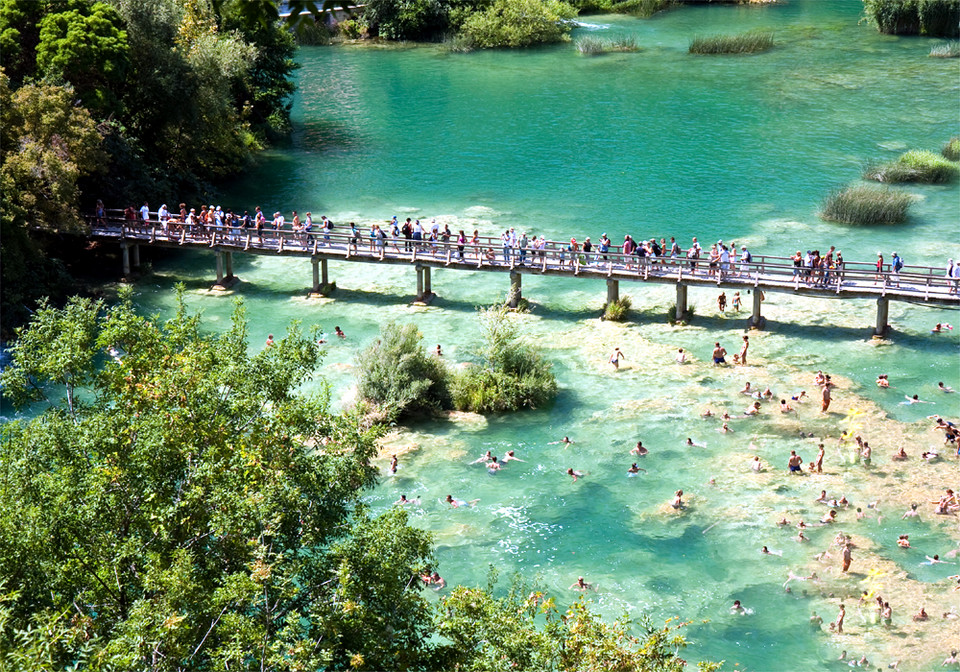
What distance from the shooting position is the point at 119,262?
51.4 meters

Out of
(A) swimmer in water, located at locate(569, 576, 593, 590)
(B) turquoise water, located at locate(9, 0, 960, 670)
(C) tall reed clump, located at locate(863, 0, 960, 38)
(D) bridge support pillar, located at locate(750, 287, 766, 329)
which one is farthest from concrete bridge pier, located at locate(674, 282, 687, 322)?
(C) tall reed clump, located at locate(863, 0, 960, 38)

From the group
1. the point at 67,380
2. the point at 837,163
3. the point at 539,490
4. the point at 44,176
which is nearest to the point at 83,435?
the point at 67,380

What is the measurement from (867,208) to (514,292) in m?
18.5

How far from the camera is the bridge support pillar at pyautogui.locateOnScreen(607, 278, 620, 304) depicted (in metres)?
45.4

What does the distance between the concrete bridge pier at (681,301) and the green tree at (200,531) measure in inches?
956

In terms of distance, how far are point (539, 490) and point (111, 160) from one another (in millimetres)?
27005

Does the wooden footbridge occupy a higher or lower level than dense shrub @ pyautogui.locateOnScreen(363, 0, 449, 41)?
lower

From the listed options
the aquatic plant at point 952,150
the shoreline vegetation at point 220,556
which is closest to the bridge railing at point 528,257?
the aquatic plant at point 952,150

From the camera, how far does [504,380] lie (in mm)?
39531

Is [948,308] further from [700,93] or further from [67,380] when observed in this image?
[700,93]

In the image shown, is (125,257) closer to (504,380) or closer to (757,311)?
(504,380)

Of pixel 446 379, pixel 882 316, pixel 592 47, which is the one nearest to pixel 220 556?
pixel 446 379

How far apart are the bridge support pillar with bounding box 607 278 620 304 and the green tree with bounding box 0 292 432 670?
78.6 ft

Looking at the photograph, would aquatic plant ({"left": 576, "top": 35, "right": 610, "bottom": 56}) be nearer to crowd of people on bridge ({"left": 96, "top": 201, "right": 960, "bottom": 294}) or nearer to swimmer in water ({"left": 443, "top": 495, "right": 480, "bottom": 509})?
crowd of people on bridge ({"left": 96, "top": 201, "right": 960, "bottom": 294})
